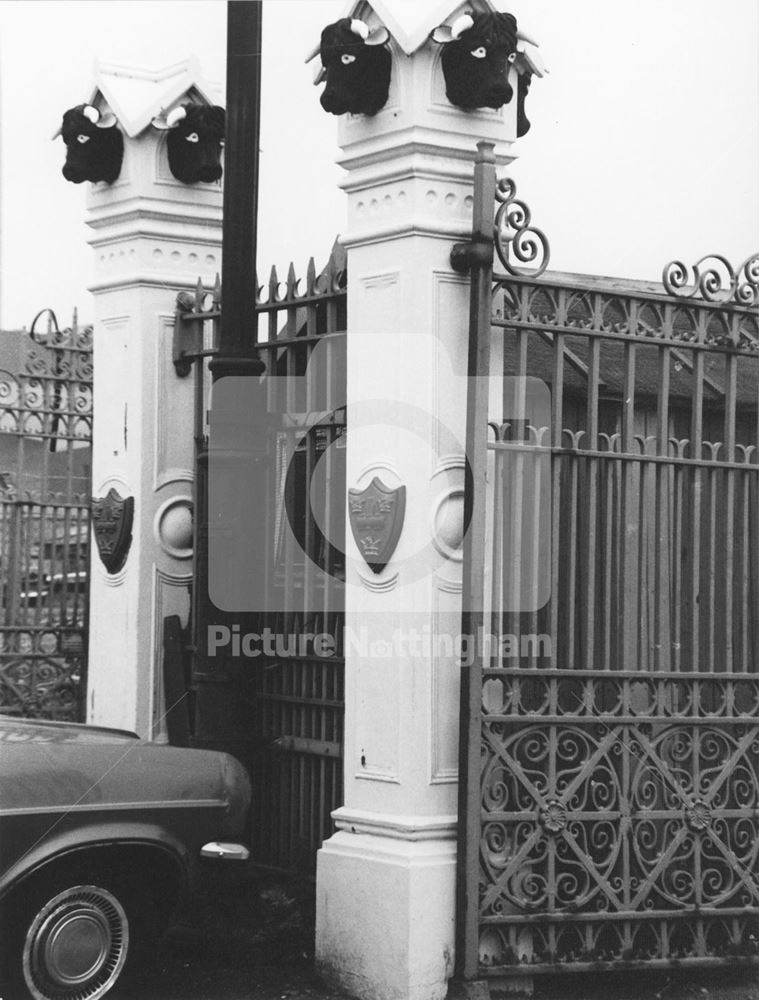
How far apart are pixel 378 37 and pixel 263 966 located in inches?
166

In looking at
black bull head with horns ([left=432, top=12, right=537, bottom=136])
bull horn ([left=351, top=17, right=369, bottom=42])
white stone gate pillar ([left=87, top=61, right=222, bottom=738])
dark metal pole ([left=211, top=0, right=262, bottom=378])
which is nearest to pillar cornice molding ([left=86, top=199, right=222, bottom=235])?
white stone gate pillar ([left=87, top=61, right=222, bottom=738])

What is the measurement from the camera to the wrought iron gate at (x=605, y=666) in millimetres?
6441

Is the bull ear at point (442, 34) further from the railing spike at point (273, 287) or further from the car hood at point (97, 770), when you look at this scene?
the car hood at point (97, 770)

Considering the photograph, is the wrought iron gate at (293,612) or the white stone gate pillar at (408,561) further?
the wrought iron gate at (293,612)

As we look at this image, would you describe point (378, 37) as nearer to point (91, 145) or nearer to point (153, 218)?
point (153, 218)

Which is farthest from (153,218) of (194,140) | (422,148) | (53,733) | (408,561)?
(53,733)

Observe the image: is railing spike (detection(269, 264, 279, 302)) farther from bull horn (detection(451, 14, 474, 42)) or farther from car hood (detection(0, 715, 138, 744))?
car hood (detection(0, 715, 138, 744))

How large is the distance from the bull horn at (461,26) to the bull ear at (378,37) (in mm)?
308

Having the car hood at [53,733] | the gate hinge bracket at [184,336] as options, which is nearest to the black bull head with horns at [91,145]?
the gate hinge bracket at [184,336]

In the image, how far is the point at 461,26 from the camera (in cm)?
641

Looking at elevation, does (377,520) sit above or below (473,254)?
below

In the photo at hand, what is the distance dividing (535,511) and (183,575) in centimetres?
243

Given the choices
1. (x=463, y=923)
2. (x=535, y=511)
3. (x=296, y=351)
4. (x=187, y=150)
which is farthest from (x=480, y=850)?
(x=187, y=150)

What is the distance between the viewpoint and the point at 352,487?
6.75 metres
